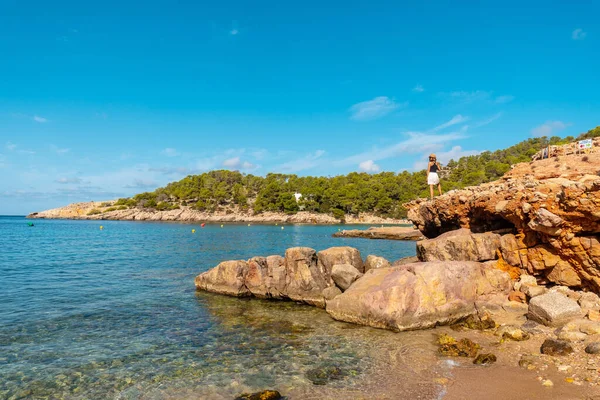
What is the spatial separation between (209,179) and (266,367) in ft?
549

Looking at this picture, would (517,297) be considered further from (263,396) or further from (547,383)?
(263,396)

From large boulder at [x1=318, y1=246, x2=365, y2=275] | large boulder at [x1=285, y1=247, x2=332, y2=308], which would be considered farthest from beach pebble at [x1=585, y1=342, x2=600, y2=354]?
large boulder at [x1=318, y1=246, x2=365, y2=275]

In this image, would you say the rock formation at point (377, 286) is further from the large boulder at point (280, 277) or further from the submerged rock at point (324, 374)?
the submerged rock at point (324, 374)

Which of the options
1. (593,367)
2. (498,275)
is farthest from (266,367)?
(498,275)

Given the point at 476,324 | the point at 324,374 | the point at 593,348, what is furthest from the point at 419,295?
the point at 324,374

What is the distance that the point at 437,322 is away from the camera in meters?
13.7

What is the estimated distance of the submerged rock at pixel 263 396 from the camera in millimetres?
8742

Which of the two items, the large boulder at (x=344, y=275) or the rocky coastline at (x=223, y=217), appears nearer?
the large boulder at (x=344, y=275)

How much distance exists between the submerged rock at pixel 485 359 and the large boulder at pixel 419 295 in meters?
3.21

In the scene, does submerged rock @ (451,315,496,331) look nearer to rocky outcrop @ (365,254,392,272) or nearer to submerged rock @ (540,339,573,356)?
submerged rock @ (540,339,573,356)

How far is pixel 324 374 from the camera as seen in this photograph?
10125 millimetres

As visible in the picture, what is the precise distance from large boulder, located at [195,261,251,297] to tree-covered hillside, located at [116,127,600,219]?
101 metres

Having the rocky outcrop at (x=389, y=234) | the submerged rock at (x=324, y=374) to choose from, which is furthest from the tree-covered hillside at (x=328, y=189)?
the submerged rock at (x=324, y=374)

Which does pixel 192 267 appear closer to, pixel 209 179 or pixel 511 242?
pixel 511 242
